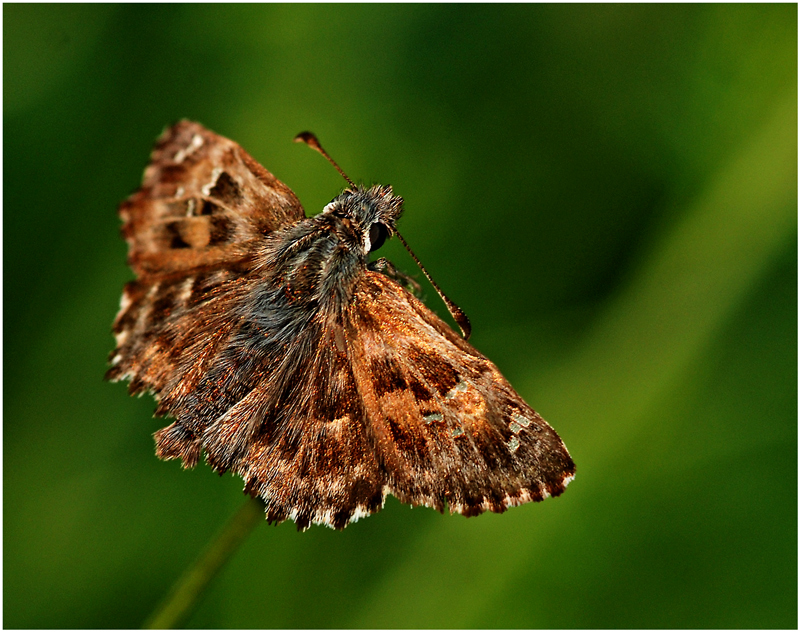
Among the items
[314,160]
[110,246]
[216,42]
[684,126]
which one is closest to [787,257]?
[684,126]

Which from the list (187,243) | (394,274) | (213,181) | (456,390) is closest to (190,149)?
(213,181)

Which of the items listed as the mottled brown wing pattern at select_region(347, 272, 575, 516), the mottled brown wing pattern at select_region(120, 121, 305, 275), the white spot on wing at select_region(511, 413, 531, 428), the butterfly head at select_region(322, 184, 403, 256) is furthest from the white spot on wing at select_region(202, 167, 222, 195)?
the white spot on wing at select_region(511, 413, 531, 428)

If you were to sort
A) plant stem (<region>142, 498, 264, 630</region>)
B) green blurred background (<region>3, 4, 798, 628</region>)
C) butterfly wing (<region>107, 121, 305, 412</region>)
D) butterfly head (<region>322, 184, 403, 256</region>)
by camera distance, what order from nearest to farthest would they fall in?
1. plant stem (<region>142, 498, 264, 630</region>)
2. butterfly head (<region>322, 184, 403, 256</region>)
3. butterfly wing (<region>107, 121, 305, 412</region>)
4. green blurred background (<region>3, 4, 798, 628</region>)

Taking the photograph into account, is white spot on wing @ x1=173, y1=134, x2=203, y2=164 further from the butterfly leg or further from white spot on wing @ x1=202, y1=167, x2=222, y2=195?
the butterfly leg

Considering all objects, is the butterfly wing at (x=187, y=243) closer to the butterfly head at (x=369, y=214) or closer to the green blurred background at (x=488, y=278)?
the butterfly head at (x=369, y=214)

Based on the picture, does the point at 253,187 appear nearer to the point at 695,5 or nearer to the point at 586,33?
the point at 586,33

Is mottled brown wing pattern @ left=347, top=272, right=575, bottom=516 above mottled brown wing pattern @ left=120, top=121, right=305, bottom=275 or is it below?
below
